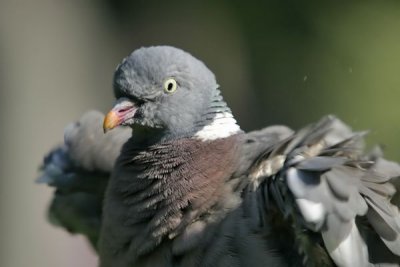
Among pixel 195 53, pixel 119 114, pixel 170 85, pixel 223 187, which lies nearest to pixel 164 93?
pixel 170 85

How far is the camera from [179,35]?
25.2ft

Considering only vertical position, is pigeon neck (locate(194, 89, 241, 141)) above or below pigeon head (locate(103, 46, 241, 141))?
below

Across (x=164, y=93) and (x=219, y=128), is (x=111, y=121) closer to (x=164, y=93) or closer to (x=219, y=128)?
(x=164, y=93)

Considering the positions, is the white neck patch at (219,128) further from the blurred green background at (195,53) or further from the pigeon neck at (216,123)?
the blurred green background at (195,53)

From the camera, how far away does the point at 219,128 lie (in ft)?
12.3

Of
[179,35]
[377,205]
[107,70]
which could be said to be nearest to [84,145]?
[377,205]

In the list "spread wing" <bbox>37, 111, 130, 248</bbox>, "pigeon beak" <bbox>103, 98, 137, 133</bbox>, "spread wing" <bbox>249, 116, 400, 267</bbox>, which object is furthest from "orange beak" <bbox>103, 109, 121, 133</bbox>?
"spread wing" <bbox>37, 111, 130, 248</bbox>

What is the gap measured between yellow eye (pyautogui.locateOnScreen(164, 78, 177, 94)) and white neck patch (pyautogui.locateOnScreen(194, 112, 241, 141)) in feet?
0.64

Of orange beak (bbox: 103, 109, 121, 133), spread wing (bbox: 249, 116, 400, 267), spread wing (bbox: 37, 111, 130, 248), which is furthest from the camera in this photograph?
spread wing (bbox: 37, 111, 130, 248)

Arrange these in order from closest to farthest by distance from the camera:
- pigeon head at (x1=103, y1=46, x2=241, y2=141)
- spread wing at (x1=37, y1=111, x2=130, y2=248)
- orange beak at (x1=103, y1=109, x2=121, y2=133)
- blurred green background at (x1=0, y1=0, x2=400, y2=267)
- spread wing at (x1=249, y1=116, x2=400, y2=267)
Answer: spread wing at (x1=249, y1=116, x2=400, y2=267) → orange beak at (x1=103, y1=109, x2=121, y2=133) → pigeon head at (x1=103, y1=46, x2=241, y2=141) → spread wing at (x1=37, y1=111, x2=130, y2=248) → blurred green background at (x1=0, y1=0, x2=400, y2=267)

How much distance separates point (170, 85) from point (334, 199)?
0.92 m

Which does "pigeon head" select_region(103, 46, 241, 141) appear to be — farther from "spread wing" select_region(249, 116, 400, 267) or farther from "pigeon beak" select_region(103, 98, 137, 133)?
"spread wing" select_region(249, 116, 400, 267)

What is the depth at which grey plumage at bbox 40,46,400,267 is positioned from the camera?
10.4ft

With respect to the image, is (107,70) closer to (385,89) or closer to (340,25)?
(340,25)
